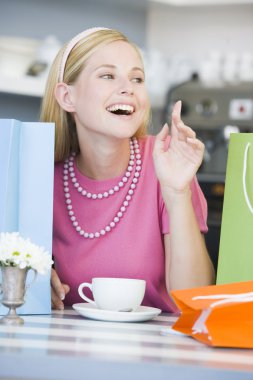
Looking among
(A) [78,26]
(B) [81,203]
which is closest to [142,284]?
(B) [81,203]

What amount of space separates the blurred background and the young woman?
4.46ft

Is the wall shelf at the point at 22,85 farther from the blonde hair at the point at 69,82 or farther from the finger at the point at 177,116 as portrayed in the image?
the finger at the point at 177,116

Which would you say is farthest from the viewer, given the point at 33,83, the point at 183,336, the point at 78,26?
the point at 78,26

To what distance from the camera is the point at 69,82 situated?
64.2 inches

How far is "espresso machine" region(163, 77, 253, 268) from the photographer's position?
3.15 metres

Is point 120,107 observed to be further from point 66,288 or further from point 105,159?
point 66,288

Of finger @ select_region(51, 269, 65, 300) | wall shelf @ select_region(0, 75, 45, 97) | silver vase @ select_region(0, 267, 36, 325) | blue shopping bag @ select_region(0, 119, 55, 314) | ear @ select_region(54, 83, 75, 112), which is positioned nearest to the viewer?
silver vase @ select_region(0, 267, 36, 325)

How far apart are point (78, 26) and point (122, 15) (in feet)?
0.74

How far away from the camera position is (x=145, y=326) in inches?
47.6

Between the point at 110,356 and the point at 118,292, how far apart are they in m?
0.35

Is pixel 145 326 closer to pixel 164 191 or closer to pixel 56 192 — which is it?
pixel 164 191

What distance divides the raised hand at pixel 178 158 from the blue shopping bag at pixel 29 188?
0.73ft

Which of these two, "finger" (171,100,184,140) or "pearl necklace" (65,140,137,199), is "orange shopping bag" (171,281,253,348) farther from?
"pearl necklace" (65,140,137,199)

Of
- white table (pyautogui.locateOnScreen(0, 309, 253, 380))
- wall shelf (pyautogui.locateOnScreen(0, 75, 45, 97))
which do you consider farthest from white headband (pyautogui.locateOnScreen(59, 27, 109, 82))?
wall shelf (pyautogui.locateOnScreen(0, 75, 45, 97))
